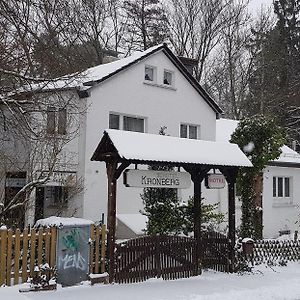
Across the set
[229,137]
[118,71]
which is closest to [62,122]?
[118,71]

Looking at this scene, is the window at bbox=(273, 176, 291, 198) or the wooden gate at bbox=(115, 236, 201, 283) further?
the window at bbox=(273, 176, 291, 198)

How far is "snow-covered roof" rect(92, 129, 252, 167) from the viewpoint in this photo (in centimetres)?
1176

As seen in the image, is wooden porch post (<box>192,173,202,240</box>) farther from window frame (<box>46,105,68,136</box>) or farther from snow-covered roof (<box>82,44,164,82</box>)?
snow-covered roof (<box>82,44,164,82</box>)

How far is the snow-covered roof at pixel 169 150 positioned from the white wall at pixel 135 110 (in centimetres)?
741

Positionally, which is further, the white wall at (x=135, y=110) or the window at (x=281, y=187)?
the window at (x=281, y=187)

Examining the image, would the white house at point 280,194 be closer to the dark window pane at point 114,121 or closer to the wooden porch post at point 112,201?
the dark window pane at point 114,121

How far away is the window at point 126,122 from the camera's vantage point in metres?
21.4

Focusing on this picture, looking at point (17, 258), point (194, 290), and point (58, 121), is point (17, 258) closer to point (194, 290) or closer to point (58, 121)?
point (194, 290)

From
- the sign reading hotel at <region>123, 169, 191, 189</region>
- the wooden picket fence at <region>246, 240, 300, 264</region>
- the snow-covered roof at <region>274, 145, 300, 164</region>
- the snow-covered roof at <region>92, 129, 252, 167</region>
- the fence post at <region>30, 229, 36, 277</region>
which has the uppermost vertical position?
the snow-covered roof at <region>274, 145, 300, 164</region>

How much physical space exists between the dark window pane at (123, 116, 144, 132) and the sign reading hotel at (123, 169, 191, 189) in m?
8.80

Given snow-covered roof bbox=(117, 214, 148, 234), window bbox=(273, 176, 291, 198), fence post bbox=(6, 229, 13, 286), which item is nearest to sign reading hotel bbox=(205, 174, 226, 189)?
fence post bbox=(6, 229, 13, 286)

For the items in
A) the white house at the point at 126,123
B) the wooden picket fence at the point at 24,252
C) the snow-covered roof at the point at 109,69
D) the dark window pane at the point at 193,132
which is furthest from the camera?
the dark window pane at the point at 193,132

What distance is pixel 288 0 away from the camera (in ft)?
152

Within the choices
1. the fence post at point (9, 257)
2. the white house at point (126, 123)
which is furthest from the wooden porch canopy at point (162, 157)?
the white house at point (126, 123)
